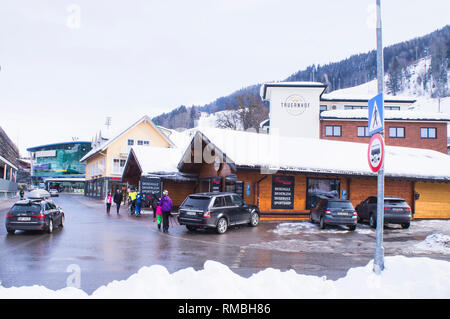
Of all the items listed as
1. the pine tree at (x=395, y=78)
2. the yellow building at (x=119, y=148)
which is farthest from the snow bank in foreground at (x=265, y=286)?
the pine tree at (x=395, y=78)

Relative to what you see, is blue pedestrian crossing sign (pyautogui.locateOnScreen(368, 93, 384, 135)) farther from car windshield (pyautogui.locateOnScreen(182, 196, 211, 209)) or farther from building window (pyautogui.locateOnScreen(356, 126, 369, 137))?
building window (pyautogui.locateOnScreen(356, 126, 369, 137))

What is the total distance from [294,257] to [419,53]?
186 metres

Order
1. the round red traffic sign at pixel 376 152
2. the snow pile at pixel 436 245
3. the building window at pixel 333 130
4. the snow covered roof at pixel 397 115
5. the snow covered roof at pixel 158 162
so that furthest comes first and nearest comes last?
1. the building window at pixel 333 130
2. the snow covered roof at pixel 397 115
3. the snow covered roof at pixel 158 162
4. the snow pile at pixel 436 245
5. the round red traffic sign at pixel 376 152

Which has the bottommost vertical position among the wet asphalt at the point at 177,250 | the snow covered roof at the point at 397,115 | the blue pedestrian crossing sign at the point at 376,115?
the wet asphalt at the point at 177,250

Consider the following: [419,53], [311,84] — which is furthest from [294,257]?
[419,53]

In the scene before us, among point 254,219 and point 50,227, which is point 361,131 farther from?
point 50,227

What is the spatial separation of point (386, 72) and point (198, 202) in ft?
565

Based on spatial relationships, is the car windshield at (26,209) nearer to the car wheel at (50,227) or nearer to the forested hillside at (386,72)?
the car wheel at (50,227)

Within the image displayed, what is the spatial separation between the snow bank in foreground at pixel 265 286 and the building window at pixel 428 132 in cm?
4198

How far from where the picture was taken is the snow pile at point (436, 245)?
41.1 feet

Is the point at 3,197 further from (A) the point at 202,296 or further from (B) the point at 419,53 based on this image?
(B) the point at 419,53

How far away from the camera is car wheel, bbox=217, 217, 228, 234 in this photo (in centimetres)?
1627

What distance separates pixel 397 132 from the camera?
4503 centimetres

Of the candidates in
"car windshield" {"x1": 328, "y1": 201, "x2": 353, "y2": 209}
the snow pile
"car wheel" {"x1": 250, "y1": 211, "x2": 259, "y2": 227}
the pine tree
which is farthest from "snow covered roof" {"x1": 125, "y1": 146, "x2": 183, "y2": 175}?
the pine tree
